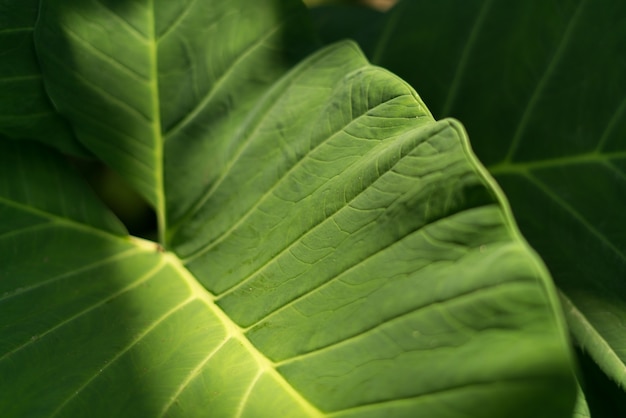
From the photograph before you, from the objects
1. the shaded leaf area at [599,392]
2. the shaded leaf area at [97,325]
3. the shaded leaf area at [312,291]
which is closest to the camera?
the shaded leaf area at [312,291]

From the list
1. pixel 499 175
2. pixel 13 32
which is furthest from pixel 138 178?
pixel 499 175

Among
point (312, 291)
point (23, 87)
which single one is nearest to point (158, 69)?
point (23, 87)

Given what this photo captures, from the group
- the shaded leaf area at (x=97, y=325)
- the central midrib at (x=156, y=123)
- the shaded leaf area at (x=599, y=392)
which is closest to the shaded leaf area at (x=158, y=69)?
the central midrib at (x=156, y=123)

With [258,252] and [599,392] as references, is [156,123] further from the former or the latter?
[599,392]

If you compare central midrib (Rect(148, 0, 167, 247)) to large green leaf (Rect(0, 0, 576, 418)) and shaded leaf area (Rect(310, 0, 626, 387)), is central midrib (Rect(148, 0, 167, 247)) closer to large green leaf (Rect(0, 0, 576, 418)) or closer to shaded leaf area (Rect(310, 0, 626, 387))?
large green leaf (Rect(0, 0, 576, 418))

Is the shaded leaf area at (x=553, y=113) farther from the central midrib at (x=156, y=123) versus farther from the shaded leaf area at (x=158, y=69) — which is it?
the central midrib at (x=156, y=123)

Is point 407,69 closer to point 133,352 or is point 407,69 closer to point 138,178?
point 138,178

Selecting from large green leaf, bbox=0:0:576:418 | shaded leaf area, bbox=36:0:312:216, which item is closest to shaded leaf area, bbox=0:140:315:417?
large green leaf, bbox=0:0:576:418
